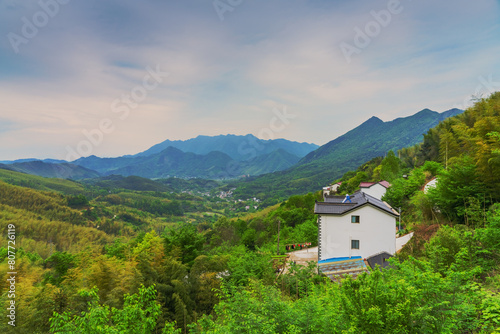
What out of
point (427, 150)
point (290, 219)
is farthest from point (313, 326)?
point (427, 150)

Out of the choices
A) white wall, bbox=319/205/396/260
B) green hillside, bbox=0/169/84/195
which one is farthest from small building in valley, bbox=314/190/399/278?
green hillside, bbox=0/169/84/195

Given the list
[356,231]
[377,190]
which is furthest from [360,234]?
[377,190]

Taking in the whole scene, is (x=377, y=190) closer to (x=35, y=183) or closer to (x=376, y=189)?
(x=376, y=189)

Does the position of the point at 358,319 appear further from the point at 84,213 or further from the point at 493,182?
the point at 84,213

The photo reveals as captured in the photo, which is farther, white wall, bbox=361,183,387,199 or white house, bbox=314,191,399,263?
white wall, bbox=361,183,387,199

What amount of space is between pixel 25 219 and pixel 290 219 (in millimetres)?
61103

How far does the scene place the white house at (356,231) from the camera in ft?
52.9

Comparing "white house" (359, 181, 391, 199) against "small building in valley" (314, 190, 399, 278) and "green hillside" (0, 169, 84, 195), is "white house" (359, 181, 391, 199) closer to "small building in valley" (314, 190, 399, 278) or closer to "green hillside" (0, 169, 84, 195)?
"small building in valley" (314, 190, 399, 278)

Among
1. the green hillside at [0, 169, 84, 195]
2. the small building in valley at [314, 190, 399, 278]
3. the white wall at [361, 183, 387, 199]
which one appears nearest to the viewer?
the small building in valley at [314, 190, 399, 278]

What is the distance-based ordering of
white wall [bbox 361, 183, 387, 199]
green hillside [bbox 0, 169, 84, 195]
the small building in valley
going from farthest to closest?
green hillside [bbox 0, 169, 84, 195] → white wall [bbox 361, 183, 387, 199] → the small building in valley

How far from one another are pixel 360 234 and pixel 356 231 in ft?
1.04

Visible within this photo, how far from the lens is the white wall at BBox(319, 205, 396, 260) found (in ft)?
52.8

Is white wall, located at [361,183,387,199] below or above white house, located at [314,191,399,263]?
above

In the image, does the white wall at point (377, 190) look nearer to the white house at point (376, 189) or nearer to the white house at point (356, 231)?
the white house at point (376, 189)
